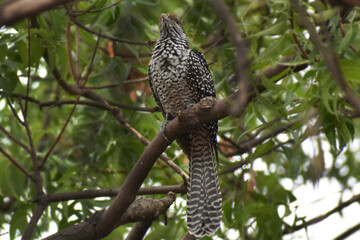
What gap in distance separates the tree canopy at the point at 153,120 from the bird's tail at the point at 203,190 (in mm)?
112

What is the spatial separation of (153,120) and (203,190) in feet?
2.28

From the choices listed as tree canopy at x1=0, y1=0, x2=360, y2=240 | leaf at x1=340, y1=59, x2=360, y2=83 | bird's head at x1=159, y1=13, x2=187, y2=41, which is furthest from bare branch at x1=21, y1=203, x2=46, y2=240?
leaf at x1=340, y1=59, x2=360, y2=83

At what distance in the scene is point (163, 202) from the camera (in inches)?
137

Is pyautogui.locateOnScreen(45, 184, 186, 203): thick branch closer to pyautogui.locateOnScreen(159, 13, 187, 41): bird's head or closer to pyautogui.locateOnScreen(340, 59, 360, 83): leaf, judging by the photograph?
pyautogui.locateOnScreen(159, 13, 187, 41): bird's head

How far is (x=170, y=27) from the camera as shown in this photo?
4.46 metres

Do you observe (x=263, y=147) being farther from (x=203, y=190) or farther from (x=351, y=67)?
(x=351, y=67)

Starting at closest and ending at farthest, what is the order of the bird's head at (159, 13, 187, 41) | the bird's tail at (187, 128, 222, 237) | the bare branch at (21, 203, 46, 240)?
the bare branch at (21, 203, 46, 240) < the bird's tail at (187, 128, 222, 237) < the bird's head at (159, 13, 187, 41)

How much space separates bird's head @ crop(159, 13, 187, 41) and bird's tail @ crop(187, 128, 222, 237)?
0.85 m

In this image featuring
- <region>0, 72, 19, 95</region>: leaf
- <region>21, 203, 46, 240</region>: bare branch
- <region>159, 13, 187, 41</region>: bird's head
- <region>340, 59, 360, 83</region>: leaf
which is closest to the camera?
<region>340, 59, 360, 83</region>: leaf

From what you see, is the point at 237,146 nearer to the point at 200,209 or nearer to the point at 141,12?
the point at 200,209

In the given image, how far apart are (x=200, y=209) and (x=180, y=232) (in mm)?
708

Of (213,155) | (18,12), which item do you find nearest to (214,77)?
(213,155)

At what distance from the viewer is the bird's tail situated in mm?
3852

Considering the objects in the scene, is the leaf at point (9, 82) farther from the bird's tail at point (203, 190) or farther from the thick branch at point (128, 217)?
the bird's tail at point (203, 190)
